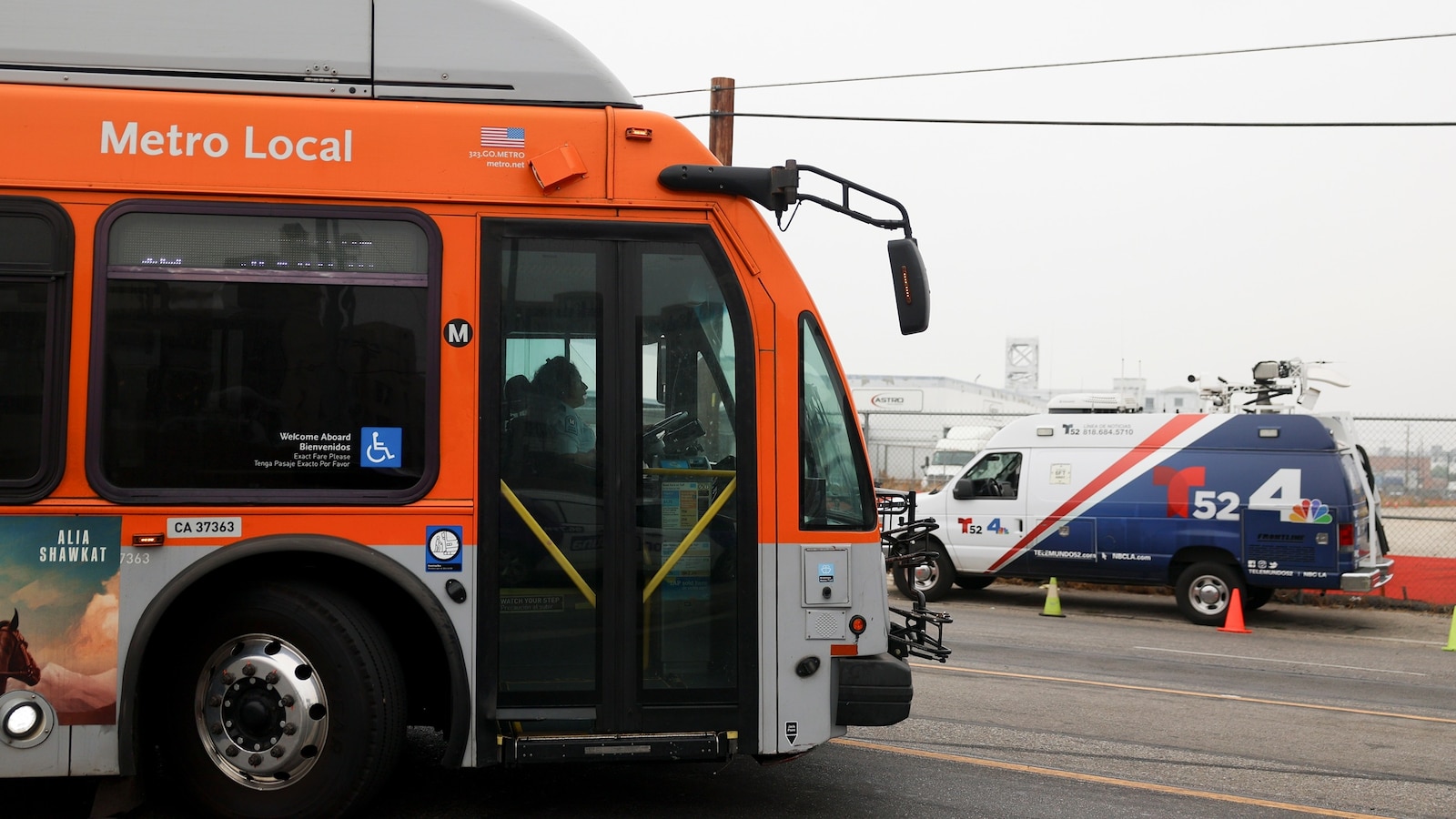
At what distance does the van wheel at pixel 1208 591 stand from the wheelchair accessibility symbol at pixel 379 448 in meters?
11.9

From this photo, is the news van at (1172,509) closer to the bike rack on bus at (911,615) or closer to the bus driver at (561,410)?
the bike rack on bus at (911,615)

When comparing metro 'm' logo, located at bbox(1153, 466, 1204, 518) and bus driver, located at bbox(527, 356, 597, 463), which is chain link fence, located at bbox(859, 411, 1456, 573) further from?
bus driver, located at bbox(527, 356, 597, 463)

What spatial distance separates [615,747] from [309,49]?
131 inches

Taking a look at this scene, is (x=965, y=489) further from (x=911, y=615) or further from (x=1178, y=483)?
(x=911, y=615)

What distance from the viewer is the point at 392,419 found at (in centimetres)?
518

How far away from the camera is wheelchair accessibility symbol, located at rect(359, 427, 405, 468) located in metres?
5.16

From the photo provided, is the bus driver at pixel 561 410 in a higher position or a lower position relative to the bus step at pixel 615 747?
higher

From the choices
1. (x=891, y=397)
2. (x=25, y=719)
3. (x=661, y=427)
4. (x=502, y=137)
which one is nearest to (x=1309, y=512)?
(x=661, y=427)

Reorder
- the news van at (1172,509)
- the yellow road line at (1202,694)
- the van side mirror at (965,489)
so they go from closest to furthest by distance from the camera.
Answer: the yellow road line at (1202,694) < the news van at (1172,509) < the van side mirror at (965,489)

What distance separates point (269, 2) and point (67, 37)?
2.82 ft

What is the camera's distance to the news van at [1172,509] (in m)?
14.1

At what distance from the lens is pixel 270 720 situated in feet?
16.7

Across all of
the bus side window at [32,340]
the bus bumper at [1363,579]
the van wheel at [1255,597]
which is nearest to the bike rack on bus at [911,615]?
the bus side window at [32,340]

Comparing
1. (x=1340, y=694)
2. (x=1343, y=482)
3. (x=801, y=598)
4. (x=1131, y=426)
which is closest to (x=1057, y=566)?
(x=1131, y=426)
